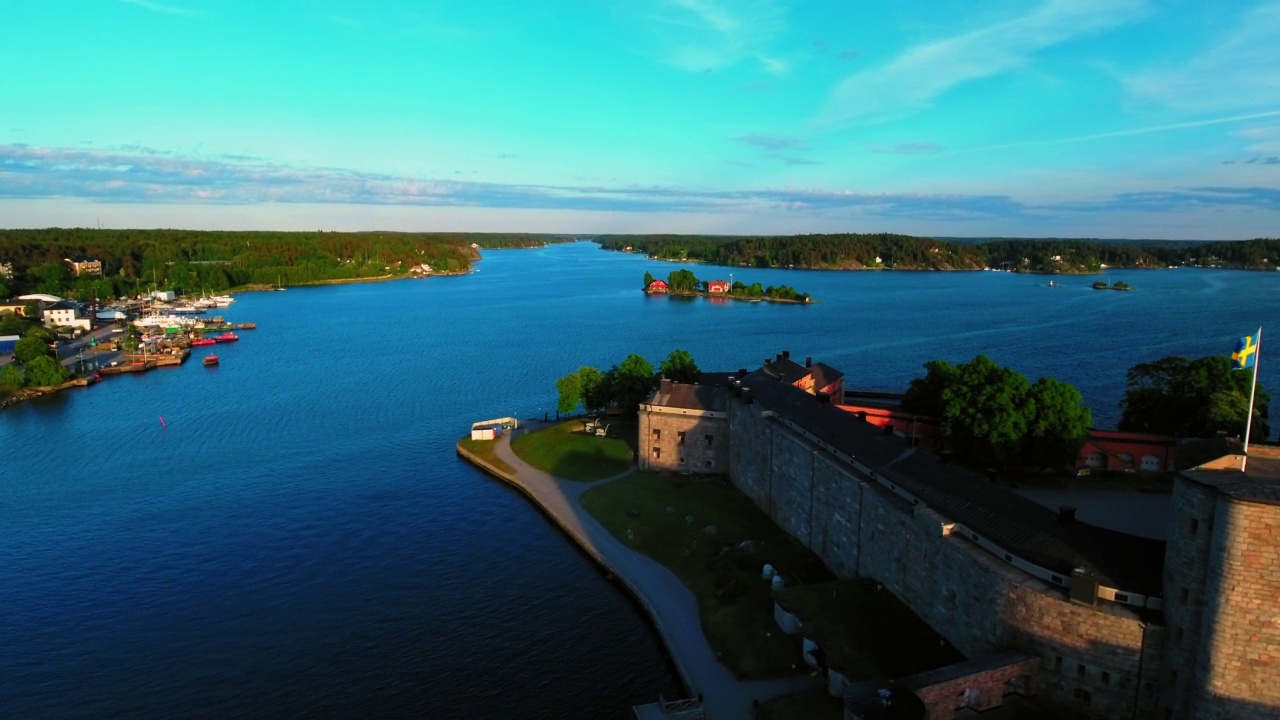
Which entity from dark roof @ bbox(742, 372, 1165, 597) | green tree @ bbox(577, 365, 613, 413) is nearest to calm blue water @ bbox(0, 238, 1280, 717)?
green tree @ bbox(577, 365, 613, 413)

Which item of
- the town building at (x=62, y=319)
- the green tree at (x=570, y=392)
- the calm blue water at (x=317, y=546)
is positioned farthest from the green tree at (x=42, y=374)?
the green tree at (x=570, y=392)

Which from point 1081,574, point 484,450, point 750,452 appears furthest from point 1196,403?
point 484,450

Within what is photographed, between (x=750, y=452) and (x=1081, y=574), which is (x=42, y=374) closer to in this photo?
(x=750, y=452)

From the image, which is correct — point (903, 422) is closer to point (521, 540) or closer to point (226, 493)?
point (521, 540)

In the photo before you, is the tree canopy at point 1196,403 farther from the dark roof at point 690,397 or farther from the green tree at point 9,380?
the green tree at point 9,380

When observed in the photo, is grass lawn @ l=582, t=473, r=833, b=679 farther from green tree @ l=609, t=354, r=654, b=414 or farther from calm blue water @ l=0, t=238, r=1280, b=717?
green tree @ l=609, t=354, r=654, b=414

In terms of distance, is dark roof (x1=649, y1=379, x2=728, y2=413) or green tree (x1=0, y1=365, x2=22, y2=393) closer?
dark roof (x1=649, y1=379, x2=728, y2=413)
